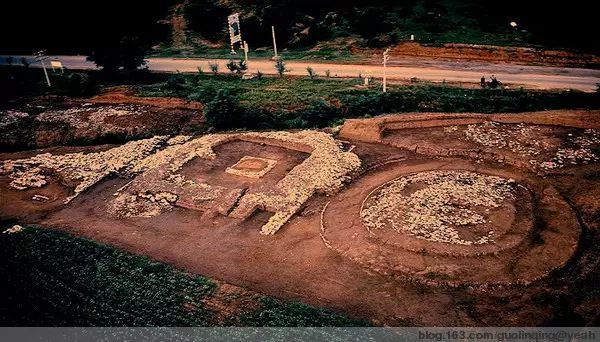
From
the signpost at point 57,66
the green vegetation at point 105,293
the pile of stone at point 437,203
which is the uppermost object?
the signpost at point 57,66

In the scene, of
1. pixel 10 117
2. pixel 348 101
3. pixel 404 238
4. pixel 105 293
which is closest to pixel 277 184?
pixel 404 238

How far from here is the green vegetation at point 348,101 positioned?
22906 millimetres

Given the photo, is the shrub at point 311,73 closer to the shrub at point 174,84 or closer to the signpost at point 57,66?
the shrub at point 174,84

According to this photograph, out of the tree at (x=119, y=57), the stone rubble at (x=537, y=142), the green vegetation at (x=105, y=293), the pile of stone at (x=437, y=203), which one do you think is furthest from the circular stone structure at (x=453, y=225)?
the tree at (x=119, y=57)

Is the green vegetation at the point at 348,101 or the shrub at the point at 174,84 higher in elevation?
the shrub at the point at 174,84

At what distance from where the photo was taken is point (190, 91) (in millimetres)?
29172

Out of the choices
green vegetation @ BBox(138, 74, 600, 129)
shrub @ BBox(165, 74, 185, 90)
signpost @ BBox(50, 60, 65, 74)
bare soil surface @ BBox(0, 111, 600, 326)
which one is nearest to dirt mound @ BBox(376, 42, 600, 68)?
green vegetation @ BBox(138, 74, 600, 129)

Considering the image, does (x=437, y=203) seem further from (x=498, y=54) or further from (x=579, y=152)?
(x=498, y=54)

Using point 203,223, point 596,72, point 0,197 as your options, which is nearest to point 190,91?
point 0,197

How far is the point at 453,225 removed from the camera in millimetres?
14539

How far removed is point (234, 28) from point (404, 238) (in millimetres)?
28295

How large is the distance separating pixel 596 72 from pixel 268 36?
946 inches

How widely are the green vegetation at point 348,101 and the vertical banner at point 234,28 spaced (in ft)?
30.3

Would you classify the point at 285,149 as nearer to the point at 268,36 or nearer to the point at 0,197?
the point at 0,197
